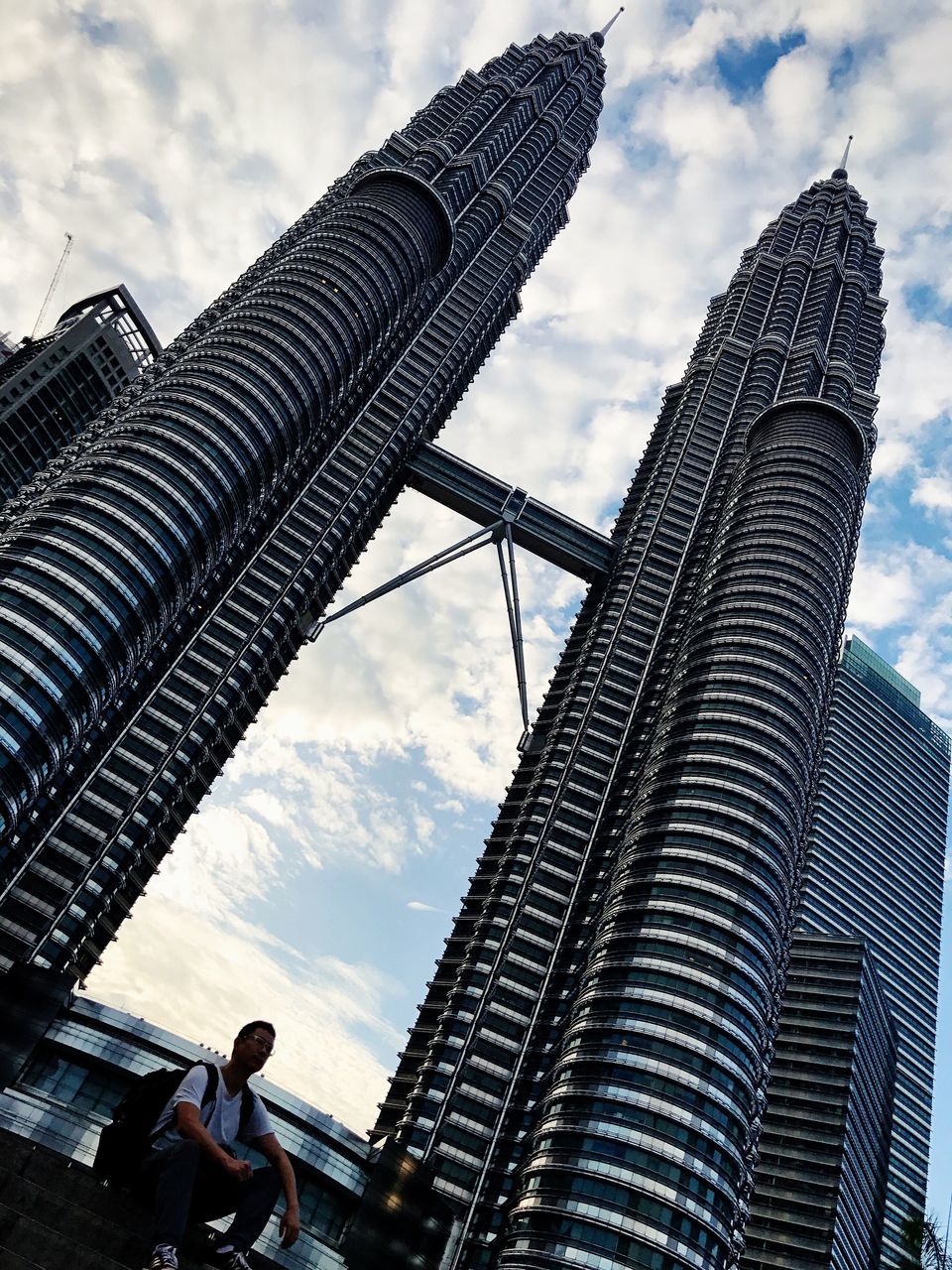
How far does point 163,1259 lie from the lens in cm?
959

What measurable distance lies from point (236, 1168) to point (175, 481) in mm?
105602

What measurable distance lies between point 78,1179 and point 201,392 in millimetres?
117066

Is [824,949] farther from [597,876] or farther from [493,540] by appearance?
[493,540]

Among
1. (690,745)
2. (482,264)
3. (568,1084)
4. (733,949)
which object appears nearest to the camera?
(568,1084)

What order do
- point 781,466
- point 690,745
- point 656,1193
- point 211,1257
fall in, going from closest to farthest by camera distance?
point 211,1257
point 656,1193
point 690,745
point 781,466

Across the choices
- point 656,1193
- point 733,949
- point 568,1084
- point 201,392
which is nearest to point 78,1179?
point 656,1193

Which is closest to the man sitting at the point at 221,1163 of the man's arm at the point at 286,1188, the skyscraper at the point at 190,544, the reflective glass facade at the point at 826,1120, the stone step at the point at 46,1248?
the man's arm at the point at 286,1188

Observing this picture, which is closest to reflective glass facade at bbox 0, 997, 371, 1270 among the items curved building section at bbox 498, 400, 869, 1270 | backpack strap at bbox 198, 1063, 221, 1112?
curved building section at bbox 498, 400, 869, 1270

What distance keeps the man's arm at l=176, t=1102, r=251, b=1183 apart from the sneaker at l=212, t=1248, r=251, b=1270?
28.0 inches

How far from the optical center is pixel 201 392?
120 metres

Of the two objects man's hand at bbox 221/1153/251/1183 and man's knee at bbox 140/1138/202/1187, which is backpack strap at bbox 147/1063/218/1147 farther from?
man's hand at bbox 221/1153/251/1183

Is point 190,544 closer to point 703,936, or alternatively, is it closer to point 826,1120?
point 703,936

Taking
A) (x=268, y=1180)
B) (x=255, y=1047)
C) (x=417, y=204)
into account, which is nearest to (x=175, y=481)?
(x=417, y=204)

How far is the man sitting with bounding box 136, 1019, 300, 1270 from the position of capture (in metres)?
10.2
